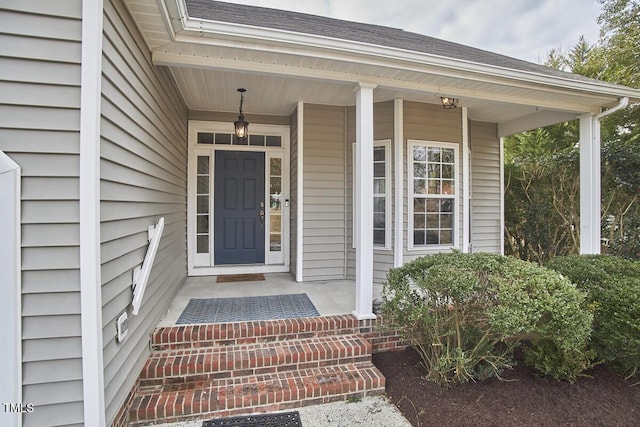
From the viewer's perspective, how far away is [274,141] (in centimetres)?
506

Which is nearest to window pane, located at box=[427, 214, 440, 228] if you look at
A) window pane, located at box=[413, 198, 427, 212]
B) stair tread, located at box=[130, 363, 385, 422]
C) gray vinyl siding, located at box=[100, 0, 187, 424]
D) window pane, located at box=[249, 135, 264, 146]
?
window pane, located at box=[413, 198, 427, 212]

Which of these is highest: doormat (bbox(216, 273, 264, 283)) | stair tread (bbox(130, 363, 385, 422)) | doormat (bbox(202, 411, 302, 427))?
doormat (bbox(216, 273, 264, 283))

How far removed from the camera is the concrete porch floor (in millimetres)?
3297

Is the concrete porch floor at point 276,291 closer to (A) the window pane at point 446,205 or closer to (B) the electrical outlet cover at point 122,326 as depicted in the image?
(B) the electrical outlet cover at point 122,326

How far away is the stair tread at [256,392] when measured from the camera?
2154 mm

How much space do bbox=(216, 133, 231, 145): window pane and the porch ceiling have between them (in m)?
0.37

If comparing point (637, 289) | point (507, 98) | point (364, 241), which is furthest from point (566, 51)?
point (364, 241)

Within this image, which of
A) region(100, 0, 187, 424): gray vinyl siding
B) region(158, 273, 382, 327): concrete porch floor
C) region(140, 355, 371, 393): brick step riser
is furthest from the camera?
region(158, 273, 382, 327): concrete porch floor

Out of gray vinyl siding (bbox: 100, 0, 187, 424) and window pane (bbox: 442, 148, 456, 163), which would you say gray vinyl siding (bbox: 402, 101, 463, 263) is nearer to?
window pane (bbox: 442, 148, 456, 163)

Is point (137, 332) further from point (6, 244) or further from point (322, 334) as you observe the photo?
point (322, 334)

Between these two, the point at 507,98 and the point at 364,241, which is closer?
the point at 364,241

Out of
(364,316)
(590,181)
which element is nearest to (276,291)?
(364,316)

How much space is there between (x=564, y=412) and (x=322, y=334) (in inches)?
73.1

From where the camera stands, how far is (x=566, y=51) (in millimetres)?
9305
